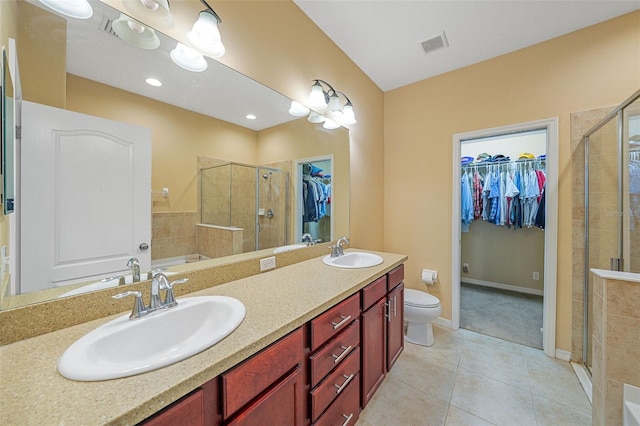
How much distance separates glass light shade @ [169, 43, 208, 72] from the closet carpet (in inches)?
125

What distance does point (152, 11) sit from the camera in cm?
105

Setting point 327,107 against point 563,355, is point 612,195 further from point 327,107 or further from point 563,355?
point 327,107

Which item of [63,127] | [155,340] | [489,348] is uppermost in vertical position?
[63,127]

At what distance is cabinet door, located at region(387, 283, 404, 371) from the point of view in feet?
5.63

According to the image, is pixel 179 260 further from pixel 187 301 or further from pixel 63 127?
A: pixel 63 127

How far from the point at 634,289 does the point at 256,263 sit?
194 cm

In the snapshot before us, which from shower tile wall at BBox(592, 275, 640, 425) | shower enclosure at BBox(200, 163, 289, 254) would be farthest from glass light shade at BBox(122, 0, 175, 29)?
shower tile wall at BBox(592, 275, 640, 425)

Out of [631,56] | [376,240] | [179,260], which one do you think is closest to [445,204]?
[376,240]

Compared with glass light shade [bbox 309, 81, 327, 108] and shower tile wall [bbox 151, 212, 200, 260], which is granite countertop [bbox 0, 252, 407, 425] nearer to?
shower tile wall [bbox 151, 212, 200, 260]

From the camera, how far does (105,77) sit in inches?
38.3

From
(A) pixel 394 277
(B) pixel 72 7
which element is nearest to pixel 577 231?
(A) pixel 394 277

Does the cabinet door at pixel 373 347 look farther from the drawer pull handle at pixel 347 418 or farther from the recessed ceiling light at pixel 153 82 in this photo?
the recessed ceiling light at pixel 153 82

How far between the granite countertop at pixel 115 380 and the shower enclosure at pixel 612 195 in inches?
82.6

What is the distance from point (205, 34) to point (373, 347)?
198 cm
